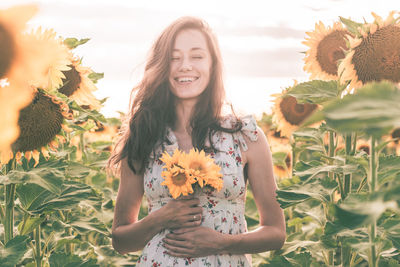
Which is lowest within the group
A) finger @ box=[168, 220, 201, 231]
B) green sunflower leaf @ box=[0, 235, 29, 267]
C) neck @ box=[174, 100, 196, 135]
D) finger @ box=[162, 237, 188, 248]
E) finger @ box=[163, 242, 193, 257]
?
finger @ box=[163, 242, 193, 257]

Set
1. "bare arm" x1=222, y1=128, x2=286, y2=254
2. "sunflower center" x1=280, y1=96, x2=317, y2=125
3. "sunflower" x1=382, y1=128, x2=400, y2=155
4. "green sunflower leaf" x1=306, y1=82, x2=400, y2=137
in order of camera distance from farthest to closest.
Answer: "sunflower center" x1=280, y1=96, x2=317, y2=125 < "bare arm" x1=222, y1=128, x2=286, y2=254 < "sunflower" x1=382, y1=128, x2=400, y2=155 < "green sunflower leaf" x1=306, y1=82, x2=400, y2=137

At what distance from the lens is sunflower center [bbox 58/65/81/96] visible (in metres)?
2.78

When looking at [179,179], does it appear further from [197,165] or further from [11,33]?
[11,33]

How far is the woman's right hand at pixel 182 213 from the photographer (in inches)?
84.2

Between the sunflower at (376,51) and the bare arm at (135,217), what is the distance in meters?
0.96

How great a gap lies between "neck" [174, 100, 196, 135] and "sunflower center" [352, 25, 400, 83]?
34.5 inches

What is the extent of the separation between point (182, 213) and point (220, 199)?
0.26 meters

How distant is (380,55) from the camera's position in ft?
6.94

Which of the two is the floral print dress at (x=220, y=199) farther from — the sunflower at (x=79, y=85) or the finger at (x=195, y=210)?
the sunflower at (x=79, y=85)

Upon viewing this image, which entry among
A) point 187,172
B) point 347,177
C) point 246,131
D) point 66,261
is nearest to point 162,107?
point 246,131

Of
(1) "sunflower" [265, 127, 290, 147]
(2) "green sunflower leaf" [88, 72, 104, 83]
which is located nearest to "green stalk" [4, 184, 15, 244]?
(2) "green sunflower leaf" [88, 72, 104, 83]

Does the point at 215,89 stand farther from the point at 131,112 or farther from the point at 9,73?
the point at 9,73

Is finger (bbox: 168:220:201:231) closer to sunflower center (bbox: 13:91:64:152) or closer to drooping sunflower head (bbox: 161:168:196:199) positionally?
drooping sunflower head (bbox: 161:168:196:199)

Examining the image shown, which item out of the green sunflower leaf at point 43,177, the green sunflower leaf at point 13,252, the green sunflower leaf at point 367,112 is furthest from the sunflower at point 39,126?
the green sunflower leaf at point 367,112
